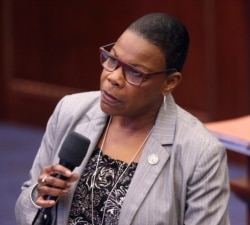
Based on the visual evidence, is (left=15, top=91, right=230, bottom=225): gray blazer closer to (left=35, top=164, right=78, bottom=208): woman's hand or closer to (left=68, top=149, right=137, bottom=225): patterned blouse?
(left=68, top=149, right=137, bottom=225): patterned blouse

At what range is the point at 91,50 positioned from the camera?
5.99m

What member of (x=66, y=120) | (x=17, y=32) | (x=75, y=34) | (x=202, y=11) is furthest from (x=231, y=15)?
(x=66, y=120)

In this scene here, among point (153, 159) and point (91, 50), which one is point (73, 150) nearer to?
point (153, 159)

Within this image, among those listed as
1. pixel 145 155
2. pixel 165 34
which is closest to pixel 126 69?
pixel 165 34

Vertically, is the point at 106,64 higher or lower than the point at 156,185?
higher

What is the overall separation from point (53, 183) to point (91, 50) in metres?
3.66

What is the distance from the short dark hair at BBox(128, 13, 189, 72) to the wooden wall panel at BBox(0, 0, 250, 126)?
2.70 metres

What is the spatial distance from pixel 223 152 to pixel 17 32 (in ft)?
13.0

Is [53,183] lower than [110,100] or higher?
lower

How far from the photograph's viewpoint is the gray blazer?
8.29ft

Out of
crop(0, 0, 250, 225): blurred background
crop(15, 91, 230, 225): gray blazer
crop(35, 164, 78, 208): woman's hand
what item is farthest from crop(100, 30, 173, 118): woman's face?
crop(0, 0, 250, 225): blurred background

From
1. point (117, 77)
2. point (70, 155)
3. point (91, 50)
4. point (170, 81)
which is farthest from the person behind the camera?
point (91, 50)

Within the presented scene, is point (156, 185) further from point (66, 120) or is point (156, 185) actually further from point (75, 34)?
point (75, 34)

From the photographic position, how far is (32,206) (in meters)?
2.65
